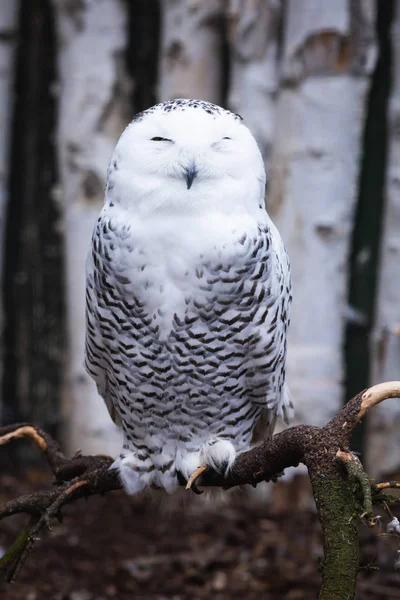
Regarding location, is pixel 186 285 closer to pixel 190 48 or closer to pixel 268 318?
pixel 268 318

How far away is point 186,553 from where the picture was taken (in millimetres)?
3135

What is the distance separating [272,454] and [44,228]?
110 inches

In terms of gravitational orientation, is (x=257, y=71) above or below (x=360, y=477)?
above

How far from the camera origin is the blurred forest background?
334 centimetres

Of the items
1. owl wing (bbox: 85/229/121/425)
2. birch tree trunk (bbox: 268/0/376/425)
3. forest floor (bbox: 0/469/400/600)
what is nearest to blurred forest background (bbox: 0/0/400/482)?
birch tree trunk (bbox: 268/0/376/425)

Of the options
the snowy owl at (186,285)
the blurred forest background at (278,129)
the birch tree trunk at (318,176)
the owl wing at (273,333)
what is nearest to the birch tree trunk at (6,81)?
the blurred forest background at (278,129)

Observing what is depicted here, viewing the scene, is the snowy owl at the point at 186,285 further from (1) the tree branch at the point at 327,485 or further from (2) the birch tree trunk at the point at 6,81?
(2) the birch tree trunk at the point at 6,81

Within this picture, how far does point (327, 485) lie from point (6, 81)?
9.95 feet

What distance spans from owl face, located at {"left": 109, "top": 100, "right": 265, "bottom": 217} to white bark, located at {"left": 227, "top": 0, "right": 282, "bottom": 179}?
1822 mm

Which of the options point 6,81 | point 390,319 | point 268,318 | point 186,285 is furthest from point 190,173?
point 6,81

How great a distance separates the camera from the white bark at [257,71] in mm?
3395

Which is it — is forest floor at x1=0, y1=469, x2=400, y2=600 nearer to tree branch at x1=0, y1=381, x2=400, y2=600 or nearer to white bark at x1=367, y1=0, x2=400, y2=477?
white bark at x1=367, y1=0, x2=400, y2=477

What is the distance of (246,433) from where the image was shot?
1.97 m

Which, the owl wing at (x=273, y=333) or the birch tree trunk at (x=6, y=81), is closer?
the owl wing at (x=273, y=333)
